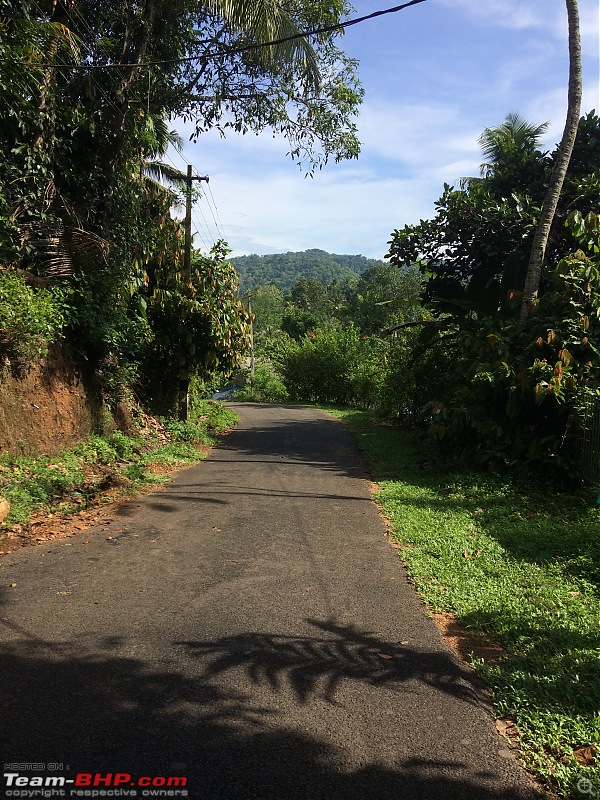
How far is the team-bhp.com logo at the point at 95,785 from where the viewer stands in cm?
257

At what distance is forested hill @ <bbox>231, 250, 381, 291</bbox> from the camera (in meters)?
131

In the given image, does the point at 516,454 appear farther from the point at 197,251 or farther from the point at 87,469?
the point at 197,251

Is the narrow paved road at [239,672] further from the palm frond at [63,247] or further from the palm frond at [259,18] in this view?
the palm frond at [259,18]

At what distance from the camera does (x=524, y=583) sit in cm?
539

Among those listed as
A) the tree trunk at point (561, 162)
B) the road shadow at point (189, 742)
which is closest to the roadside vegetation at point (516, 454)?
the tree trunk at point (561, 162)

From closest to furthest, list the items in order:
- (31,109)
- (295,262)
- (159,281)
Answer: (31,109) < (159,281) < (295,262)

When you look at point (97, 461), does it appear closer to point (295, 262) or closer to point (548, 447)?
point (548, 447)

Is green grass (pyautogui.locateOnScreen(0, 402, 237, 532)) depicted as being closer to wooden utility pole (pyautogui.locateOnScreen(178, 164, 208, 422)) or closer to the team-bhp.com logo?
wooden utility pole (pyautogui.locateOnScreen(178, 164, 208, 422))

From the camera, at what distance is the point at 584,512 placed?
25.7 feet

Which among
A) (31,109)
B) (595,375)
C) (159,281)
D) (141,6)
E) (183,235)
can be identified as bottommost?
(595,375)

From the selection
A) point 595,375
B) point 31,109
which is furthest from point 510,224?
point 31,109

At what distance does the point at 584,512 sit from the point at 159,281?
970cm

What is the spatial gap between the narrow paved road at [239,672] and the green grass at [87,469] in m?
0.99
